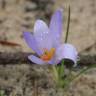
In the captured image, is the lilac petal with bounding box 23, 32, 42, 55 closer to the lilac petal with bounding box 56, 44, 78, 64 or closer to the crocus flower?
the crocus flower

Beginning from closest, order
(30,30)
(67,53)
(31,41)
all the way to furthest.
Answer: (67,53) < (31,41) < (30,30)

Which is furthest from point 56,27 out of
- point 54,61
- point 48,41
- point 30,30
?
point 30,30

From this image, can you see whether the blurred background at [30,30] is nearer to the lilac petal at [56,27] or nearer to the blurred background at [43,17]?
the blurred background at [43,17]

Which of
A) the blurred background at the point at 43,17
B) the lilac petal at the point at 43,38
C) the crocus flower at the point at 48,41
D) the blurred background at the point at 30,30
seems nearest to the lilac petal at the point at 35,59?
the crocus flower at the point at 48,41

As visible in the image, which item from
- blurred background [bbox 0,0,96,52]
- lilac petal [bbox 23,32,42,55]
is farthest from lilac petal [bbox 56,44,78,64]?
blurred background [bbox 0,0,96,52]

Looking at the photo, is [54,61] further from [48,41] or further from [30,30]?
[30,30]
